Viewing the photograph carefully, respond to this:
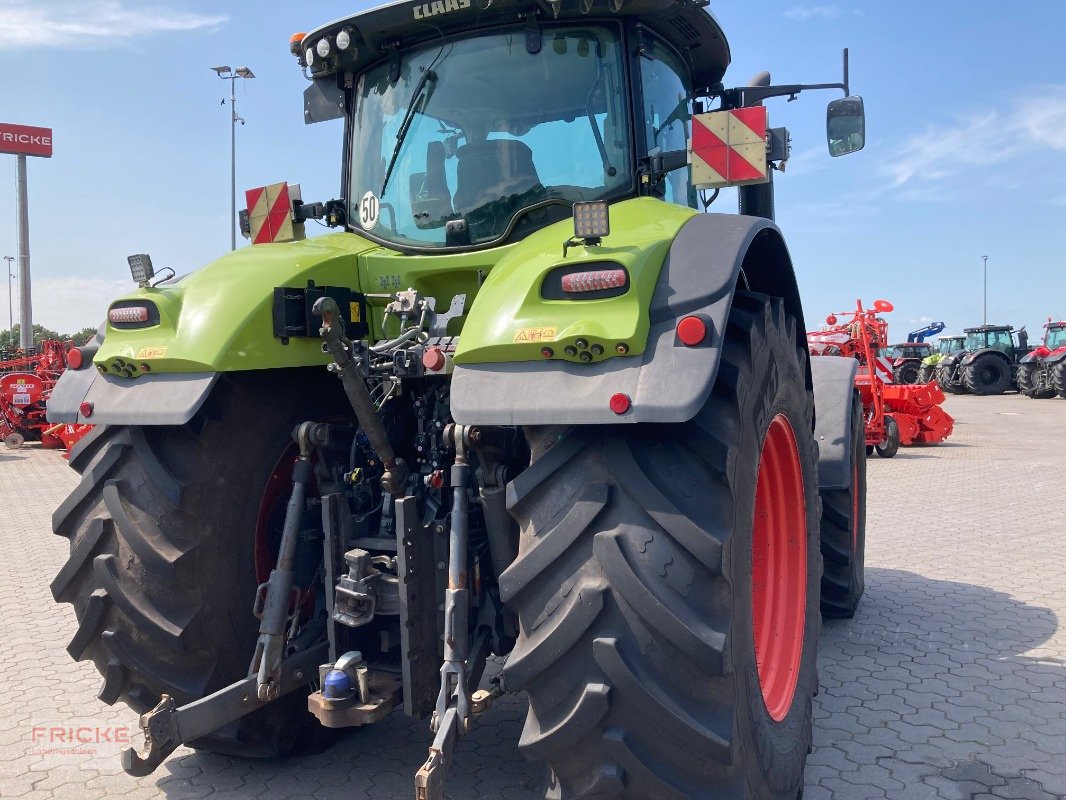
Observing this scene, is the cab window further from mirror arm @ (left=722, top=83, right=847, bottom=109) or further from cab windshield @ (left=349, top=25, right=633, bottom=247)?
cab windshield @ (left=349, top=25, right=633, bottom=247)

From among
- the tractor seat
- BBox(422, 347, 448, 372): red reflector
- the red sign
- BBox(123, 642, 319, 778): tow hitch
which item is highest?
the red sign

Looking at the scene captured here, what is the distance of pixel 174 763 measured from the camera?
3.28 metres

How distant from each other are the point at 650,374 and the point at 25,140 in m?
42.6

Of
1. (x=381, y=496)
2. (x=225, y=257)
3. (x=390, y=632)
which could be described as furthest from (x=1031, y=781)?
(x=225, y=257)

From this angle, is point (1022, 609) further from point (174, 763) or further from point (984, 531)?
point (174, 763)

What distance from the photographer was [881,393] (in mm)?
13367

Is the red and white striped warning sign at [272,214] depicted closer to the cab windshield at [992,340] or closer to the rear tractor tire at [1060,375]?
the rear tractor tire at [1060,375]

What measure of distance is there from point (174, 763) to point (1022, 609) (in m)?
4.68

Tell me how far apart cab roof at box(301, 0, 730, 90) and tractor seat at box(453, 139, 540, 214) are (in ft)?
1.42

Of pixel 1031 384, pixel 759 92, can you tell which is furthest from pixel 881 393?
pixel 1031 384

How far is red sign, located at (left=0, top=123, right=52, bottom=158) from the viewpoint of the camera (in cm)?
3641

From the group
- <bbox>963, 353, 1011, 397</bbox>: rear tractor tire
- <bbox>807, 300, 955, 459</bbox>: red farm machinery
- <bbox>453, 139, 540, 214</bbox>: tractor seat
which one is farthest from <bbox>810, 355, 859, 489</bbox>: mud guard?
<bbox>963, 353, 1011, 397</bbox>: rear tractor tire

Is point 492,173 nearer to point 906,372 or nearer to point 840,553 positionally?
point 840,553

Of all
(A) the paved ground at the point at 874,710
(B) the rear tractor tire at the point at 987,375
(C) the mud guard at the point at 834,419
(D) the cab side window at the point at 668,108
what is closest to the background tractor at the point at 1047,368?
(B) the rear tractor tire at the point at 987,375
